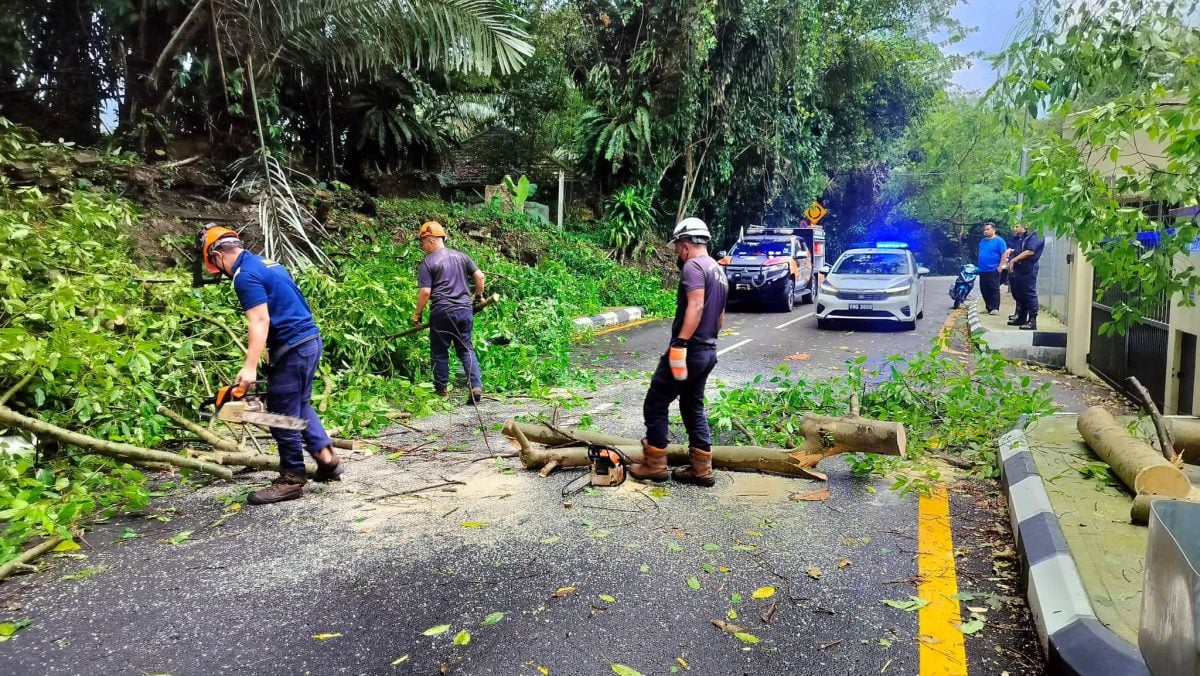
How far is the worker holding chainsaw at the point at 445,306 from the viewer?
767 centimetres

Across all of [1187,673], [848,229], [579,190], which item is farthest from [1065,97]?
[848,229]

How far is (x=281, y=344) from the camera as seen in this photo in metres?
4.87

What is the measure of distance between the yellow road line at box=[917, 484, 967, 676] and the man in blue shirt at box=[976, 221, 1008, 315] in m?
11.6

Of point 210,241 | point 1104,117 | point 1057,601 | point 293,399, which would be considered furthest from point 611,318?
point 1057,601

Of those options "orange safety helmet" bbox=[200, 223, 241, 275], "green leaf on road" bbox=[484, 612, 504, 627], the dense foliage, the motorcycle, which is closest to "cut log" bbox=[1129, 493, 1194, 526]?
"green leaf on road" bbox=[484, 612, 504, 627]

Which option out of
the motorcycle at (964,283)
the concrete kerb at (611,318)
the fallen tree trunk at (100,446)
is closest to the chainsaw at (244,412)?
the fallen tree trunk at (100,446)

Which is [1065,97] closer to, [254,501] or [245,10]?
[254,501]

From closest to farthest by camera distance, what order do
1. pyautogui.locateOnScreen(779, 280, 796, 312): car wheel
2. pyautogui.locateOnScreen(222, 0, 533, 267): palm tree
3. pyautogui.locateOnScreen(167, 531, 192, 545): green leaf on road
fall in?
pyautogui.locateOnScreen(167, 531, 192, 545): green leaf on road, pyautogui.locateOnScreen(222, 0, 533, 267): palm tree, pyautogui.locateOnScreen(779, 280, 796, 312): car wheel

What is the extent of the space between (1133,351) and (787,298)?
996cm

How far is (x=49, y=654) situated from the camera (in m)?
3.04

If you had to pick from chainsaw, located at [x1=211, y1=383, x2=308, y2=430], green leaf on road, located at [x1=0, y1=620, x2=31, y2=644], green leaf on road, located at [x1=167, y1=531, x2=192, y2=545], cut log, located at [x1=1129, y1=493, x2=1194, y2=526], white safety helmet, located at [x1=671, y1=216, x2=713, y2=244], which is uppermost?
white safety helmet, located at [x1=671, y1=216, x2=713, y2=244]

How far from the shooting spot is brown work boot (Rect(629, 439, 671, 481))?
16.9ft

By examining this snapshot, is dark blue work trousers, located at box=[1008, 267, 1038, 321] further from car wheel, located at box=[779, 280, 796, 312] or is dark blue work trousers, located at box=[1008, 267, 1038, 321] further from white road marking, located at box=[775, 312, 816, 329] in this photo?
car wheel, located at box=[779, 280, 796, 312]

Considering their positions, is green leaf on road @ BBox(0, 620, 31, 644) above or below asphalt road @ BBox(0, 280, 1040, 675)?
above
